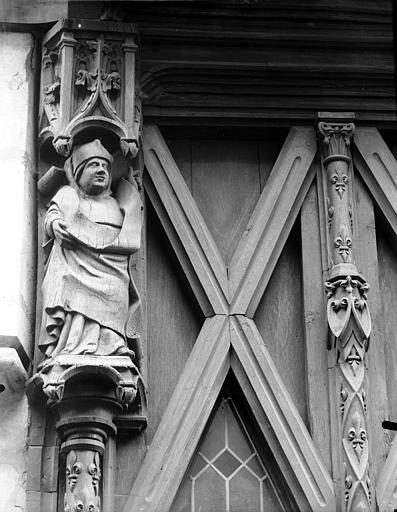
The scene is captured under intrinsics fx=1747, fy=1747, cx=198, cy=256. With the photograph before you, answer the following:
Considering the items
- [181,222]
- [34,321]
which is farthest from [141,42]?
[34,321]

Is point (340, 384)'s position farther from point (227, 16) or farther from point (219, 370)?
point (227, 16)

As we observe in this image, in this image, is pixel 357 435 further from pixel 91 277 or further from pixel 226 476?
pixel 91 277

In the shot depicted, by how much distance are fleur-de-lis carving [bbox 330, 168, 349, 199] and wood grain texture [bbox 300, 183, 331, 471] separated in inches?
5.5

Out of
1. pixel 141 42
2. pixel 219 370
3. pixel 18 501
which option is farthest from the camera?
pixel 141 42

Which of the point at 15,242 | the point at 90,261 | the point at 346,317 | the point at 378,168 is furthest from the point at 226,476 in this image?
the point at 378,168

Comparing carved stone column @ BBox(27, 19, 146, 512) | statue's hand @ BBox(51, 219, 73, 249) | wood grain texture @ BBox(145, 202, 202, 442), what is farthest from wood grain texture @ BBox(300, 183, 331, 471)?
statue's hand @ BBox(51, 219, 73, 249)

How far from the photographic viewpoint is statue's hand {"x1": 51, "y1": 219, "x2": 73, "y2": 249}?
25.9 ft

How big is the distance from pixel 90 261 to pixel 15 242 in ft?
1.18

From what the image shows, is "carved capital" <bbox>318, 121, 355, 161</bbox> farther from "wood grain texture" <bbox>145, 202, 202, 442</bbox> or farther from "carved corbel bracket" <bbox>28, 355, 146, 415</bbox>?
"carved corbel bracket" <bbox>28, 355, 146, 415</bbox>

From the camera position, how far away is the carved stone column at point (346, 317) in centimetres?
779

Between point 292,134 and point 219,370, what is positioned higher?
point 292,134

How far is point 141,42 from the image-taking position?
8.69 meters

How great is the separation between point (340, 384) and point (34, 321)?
143 centimetres

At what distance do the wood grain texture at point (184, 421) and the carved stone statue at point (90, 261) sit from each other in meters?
0.36
